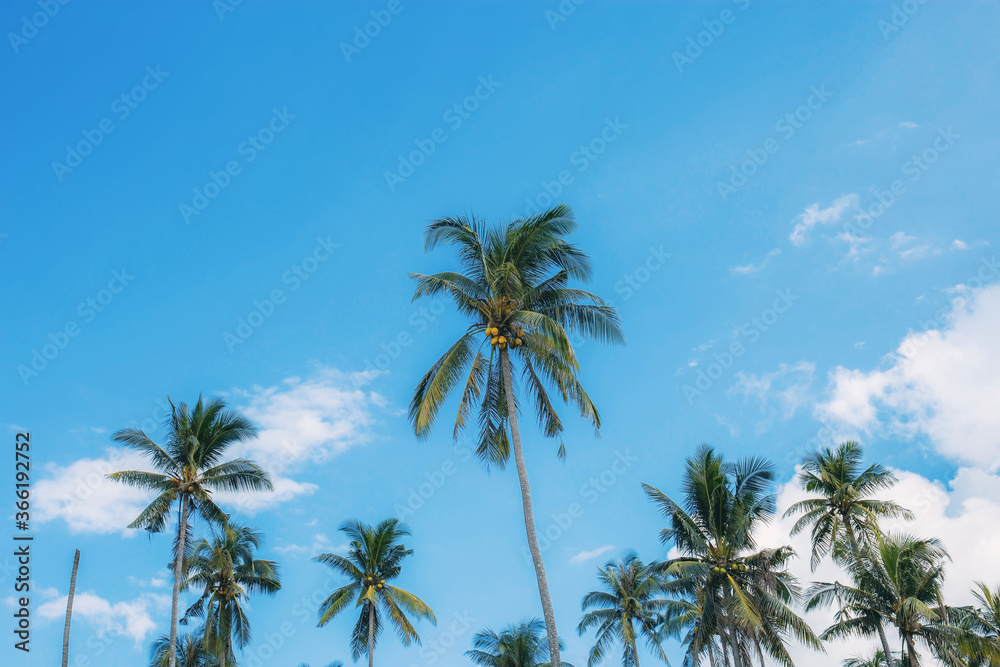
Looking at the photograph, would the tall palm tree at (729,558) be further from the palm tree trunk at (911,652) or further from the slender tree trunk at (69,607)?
the slender tree trunk at (69,607)

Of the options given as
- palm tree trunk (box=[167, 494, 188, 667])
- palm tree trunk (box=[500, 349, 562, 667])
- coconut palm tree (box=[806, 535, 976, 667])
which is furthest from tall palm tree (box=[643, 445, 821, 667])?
palm tree trunk (box=[167, 494, 188, 667])

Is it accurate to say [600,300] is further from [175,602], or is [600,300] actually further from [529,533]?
[175,602]

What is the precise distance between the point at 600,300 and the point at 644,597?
26081 millimetres

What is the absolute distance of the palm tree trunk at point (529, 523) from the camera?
18.3m

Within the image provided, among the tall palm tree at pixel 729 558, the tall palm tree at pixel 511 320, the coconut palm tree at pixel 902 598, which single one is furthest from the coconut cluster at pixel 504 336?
the coconut palm tree at pixel 902 598

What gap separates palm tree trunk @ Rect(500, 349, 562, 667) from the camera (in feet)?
59.9

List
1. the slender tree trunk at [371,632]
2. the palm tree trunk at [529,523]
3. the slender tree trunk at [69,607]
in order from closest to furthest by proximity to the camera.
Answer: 1. the palm tree trunk at [529,523]
2. the slender tree trunk at [69,607]
3. the slender tree trunk at [371,632]

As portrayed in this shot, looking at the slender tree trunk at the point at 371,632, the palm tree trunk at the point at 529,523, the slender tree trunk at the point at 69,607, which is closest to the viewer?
the palm tree trunk at the point at 529,523

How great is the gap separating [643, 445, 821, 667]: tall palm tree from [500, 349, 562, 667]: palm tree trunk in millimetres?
9637

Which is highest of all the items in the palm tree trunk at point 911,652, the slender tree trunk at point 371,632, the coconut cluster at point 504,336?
the coconut cluster at point 504,336

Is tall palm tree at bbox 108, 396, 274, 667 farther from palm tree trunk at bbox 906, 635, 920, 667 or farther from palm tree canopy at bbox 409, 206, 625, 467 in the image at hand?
palm tree trunk at bbox 906, 635, 920, 667

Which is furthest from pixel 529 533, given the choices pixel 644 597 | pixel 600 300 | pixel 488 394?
pixel 644 597

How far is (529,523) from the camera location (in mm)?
19812

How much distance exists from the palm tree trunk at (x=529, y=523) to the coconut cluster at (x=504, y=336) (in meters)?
0.32
